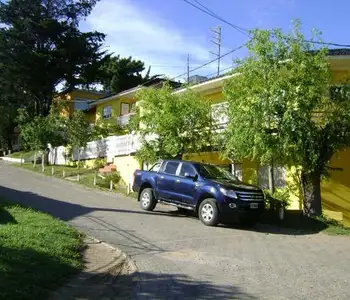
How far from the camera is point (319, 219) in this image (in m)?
15.4

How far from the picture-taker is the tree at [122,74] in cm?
5412

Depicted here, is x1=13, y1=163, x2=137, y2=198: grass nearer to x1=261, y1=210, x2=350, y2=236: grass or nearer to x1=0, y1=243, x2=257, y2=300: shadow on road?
x1=261, y1=210, x2=350, y2=236: grass

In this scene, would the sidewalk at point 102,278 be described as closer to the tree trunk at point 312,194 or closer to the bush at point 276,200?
the bush at point 276,200

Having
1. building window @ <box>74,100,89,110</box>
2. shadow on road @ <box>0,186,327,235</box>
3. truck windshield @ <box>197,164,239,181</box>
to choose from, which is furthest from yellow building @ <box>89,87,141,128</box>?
truck windshield @ <box>197,164,239,181</box>

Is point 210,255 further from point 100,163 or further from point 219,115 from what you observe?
point 100,163

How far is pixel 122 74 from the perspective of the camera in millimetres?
55219

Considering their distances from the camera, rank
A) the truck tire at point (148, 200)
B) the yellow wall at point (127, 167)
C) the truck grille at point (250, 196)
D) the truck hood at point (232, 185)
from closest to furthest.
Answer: the truck grille at point (250, 196)
the truck hood at point (232, 185)
the truck tire at point (148, 200)
the yellow wall at point (127, 167)

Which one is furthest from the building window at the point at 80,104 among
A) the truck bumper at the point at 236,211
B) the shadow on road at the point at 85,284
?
the shadow on road at the point at 85,284

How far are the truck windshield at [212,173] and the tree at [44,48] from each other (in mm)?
31164

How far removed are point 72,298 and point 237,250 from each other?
16.9ft

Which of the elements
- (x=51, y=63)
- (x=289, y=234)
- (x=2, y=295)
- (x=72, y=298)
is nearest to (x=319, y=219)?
(x=289, y=234)

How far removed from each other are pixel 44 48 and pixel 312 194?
35783 mm

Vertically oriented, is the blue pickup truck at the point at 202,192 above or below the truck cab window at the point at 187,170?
below

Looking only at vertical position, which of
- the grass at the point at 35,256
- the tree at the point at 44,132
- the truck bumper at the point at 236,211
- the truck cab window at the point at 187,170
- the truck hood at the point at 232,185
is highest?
the tree at the point at 44,132
